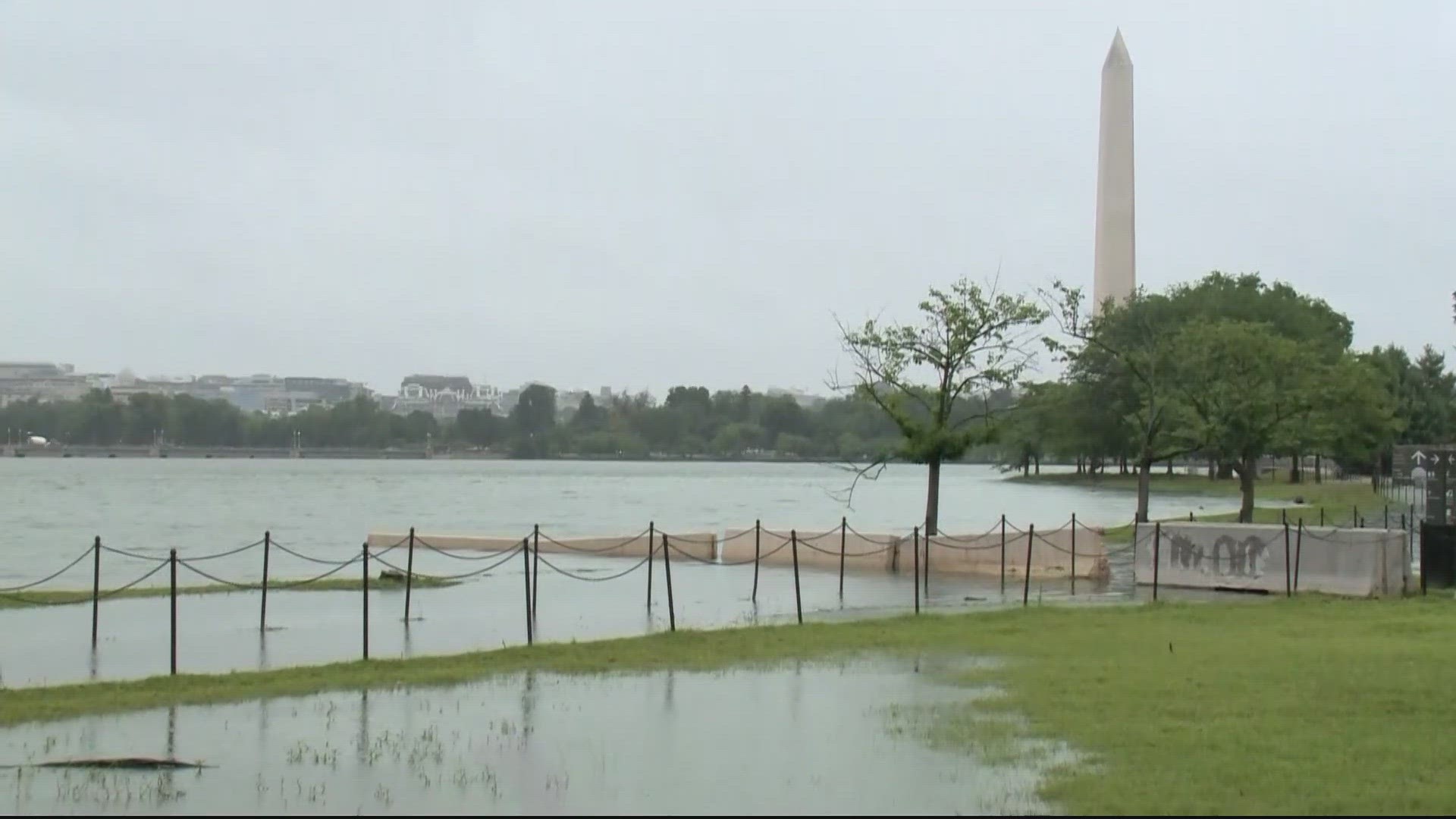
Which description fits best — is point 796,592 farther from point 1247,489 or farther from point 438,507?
point 438,507

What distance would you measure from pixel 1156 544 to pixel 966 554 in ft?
22.0

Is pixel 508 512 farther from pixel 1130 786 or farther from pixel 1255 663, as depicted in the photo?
pixel 1130 786

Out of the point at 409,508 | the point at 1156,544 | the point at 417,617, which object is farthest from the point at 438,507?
the point at 1156,544

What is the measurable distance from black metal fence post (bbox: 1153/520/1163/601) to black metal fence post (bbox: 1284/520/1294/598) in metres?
2.05

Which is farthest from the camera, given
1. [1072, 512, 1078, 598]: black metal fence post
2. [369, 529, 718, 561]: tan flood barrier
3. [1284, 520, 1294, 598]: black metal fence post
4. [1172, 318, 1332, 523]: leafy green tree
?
[1172, 318, 1332, 523]: leafy green tree

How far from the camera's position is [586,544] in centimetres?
3897

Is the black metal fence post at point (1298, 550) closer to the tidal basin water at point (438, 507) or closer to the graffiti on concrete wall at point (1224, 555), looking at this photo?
the graffiti on concrete wall at point (1224, 555)

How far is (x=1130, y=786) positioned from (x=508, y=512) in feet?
239

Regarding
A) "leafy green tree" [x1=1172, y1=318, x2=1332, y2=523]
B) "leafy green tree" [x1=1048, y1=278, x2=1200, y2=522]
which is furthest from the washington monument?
"leafy green tree" [x1=1172, y1=318, x2=1332, y2=523]

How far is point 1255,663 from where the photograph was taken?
1508cm

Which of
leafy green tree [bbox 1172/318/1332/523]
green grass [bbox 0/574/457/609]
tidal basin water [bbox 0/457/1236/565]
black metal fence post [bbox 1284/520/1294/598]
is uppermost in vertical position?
leafy green tree [bbox 1172/318/1332/523]

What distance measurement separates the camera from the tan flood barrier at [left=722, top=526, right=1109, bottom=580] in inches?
1188

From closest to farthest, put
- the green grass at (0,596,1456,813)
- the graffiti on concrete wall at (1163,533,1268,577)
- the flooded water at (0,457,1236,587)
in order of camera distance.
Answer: the green grass at (0,596,1456,813) → the graffiti on concrete wall at (1163,533,1268,577) → the flooded water at (0,457,1236,587)

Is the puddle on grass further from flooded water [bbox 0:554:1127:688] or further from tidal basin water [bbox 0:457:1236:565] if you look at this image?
tidal basin water [bbox 0:457:1236:565]
